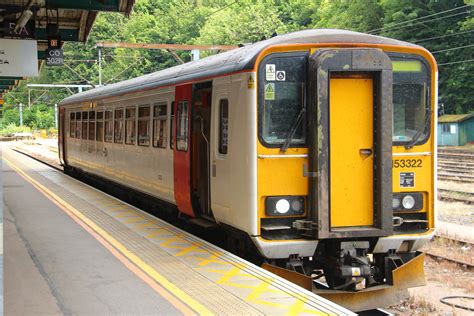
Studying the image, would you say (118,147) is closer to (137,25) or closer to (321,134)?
(321,134)

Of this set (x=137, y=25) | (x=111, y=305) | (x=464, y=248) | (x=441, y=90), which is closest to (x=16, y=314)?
(x=111, y=305)

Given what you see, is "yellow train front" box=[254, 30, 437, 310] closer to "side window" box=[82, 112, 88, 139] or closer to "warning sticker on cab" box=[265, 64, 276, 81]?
"warning sticker on cab" box=[265, 64, 276, 81]

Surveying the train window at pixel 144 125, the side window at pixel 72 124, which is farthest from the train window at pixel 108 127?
the side window at pixel 72 124

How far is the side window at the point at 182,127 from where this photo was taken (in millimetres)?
9854

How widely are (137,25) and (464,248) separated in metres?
59.6

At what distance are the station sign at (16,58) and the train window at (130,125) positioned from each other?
2482 millimetres

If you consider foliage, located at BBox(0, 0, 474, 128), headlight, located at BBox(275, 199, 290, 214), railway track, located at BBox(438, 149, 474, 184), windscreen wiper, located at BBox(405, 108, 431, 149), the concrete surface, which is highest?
foliage, located at BBox(0, 0, 474, 128)

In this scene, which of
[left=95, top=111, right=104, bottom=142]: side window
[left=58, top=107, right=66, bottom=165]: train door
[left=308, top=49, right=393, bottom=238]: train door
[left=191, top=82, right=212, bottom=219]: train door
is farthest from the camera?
[left=58, top=107, right=66, bottom=165]: train door

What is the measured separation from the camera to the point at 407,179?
7.63m

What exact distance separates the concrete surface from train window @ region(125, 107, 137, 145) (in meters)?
2.49

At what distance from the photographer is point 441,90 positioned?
45562mm

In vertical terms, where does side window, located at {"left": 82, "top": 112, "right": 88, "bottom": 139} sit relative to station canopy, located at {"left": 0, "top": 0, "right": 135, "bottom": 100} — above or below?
below

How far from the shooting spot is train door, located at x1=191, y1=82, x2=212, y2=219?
30.9ft

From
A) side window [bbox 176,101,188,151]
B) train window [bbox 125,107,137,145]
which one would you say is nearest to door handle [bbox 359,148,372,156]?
side window [bbox 176,101,188,151]
